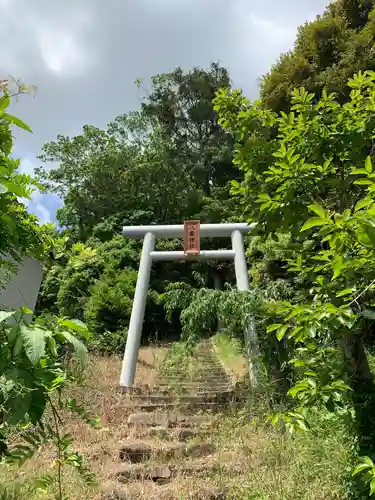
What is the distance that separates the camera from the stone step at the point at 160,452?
14.7ft

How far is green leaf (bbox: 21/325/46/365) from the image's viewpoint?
3.34 feet

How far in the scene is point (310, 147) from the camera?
3.03m

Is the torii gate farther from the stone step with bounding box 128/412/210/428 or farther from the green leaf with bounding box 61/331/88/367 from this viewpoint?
the green leaf with bounding box 61/331/88/367

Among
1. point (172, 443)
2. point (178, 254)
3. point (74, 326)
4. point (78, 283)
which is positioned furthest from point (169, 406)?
point (78, 283)

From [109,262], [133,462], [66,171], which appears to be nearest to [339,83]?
[109,262]

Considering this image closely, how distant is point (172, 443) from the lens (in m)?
4.82

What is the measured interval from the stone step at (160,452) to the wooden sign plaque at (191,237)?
3862mm

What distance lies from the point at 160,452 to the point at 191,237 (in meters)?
4.15

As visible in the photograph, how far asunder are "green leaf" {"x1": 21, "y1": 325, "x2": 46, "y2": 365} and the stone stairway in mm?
2948

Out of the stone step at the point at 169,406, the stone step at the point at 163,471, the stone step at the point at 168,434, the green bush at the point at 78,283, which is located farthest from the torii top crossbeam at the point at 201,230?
the green bush at the point at 78,283

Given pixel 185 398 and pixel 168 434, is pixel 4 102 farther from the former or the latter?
pixel 185 398

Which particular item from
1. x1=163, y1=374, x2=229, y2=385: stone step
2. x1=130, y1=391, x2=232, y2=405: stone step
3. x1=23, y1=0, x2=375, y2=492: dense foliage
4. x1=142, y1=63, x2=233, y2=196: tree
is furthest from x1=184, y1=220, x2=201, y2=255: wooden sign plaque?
x1=142, y1=63, x2=233, y2=196: tree

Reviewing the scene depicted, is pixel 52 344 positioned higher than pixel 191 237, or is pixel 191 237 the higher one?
pixel 191 237

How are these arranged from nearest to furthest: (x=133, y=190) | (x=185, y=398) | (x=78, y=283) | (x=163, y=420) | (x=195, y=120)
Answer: (x=163, y=420) → (x=185, y=398) → (x=78, y=283) → (x=133, y=190) → (x=195, y=120)
